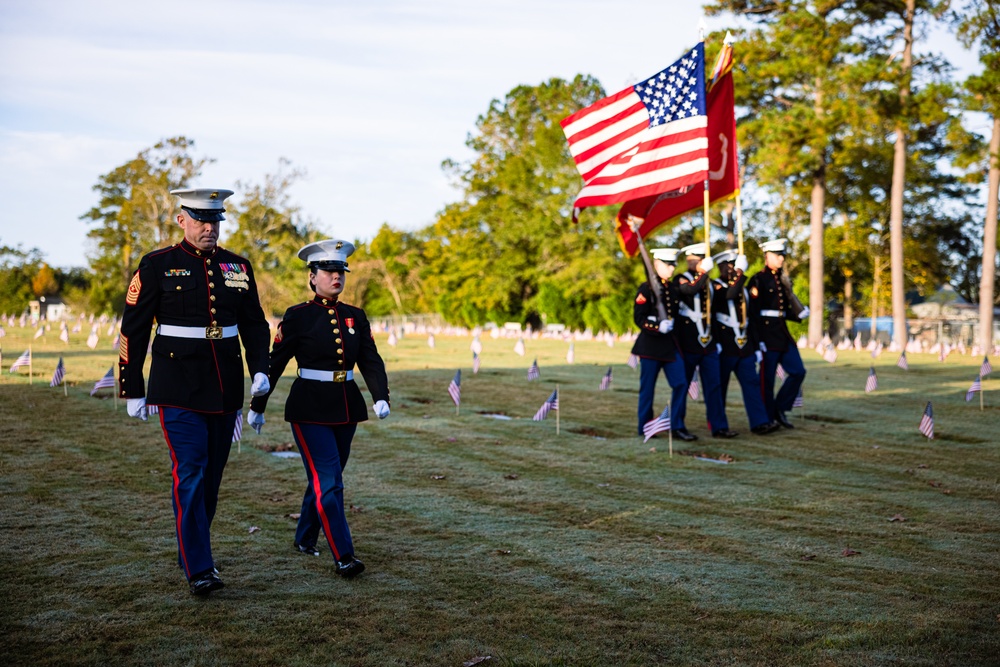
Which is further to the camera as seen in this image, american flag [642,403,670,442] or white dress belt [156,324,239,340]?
american flag [642,403,670,442]

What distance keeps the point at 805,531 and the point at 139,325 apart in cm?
467

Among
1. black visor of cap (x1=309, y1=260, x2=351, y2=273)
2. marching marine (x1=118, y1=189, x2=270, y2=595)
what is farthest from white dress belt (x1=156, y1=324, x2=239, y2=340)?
black visor of cap (x1=309, y1=260, x2=351, y2=273)

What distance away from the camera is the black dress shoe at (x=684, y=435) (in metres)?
11.1

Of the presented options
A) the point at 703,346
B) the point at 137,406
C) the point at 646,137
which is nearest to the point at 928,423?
the point at 703,346

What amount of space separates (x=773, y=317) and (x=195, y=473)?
8.79 metres

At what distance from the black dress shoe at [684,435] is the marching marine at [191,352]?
6583 mm

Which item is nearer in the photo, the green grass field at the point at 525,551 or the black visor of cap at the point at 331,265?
the green grass field at the point at 525,551

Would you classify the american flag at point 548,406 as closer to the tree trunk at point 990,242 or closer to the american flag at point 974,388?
the american flag at point 974,388

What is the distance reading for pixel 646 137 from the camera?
11297 millimetres

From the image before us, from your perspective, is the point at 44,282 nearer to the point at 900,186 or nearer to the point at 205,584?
the point at 900,186

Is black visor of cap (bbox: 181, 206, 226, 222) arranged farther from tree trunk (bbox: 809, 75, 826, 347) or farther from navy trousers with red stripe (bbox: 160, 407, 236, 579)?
tree trunk (bbox: 809, 75, 826, 347)

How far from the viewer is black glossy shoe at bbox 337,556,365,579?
5.51 metres

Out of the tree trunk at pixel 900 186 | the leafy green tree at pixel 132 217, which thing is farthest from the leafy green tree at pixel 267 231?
the tree trunk at pixel 900 186

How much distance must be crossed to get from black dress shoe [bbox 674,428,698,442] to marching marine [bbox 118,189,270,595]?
21.6 ft
